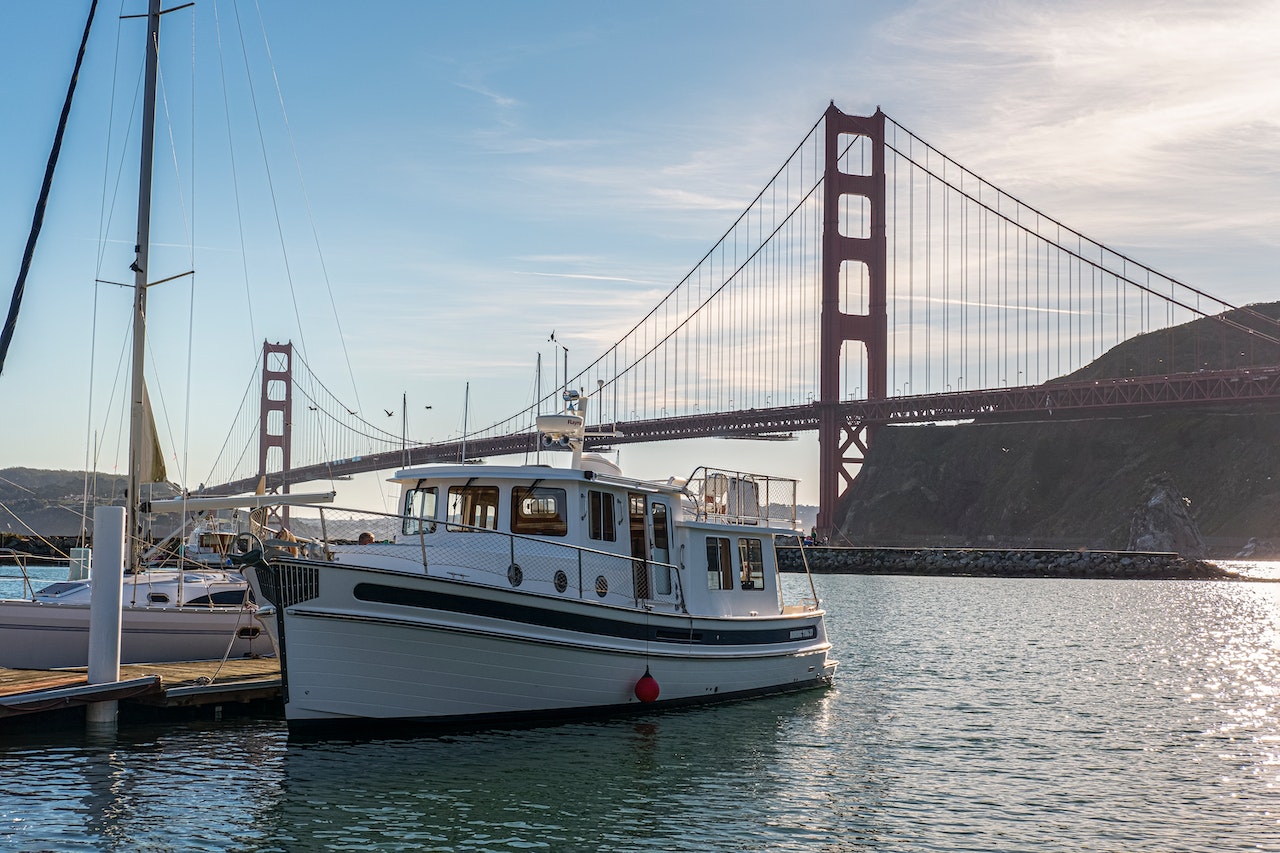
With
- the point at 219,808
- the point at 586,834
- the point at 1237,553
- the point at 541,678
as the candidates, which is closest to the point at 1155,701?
the point at 541,678

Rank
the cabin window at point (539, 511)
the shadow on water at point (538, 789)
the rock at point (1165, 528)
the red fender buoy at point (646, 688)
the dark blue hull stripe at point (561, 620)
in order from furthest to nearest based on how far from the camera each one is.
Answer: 1. the rock at point (1165, 528)
2. the red fender buoy at point (646, 688)
3. the cabin window at point (539, 511)
4. the dark blue hull stripe at point (561, 620)
5. the shadow on water at point (538, 789)

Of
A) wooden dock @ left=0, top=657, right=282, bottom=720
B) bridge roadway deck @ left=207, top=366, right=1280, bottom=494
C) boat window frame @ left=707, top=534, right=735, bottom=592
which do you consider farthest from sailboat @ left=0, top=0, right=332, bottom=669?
bridge roadway deck @ left=207, top=366, right=1280, bottom=494

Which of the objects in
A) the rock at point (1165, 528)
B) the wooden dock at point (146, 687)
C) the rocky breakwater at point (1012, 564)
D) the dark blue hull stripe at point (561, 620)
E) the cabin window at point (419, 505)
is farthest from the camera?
the rock at point (1165, 528)

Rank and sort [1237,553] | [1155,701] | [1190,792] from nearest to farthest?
[1190,792]
[1155,701]
[1237,553]

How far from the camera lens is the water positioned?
1174 centimetres

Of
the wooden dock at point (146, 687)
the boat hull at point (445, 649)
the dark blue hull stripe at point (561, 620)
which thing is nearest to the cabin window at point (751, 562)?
the dark blue hull stripe at point (561, 620)

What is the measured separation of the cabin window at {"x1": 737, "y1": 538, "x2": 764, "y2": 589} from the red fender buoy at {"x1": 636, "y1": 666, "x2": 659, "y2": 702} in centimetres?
313

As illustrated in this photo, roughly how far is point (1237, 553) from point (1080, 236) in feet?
103

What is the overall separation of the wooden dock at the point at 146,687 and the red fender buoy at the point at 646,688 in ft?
15.6

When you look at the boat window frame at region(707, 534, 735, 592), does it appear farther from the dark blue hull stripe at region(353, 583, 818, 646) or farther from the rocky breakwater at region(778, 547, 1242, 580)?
the rocky breakwater at region(778, 547, 1242, 580)

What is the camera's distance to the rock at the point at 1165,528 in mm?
87000

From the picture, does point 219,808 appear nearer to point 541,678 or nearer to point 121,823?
point 121,823

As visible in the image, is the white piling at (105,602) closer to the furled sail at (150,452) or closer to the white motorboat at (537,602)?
the white motorboat at (537,602)

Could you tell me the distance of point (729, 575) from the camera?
1950 centimetres
